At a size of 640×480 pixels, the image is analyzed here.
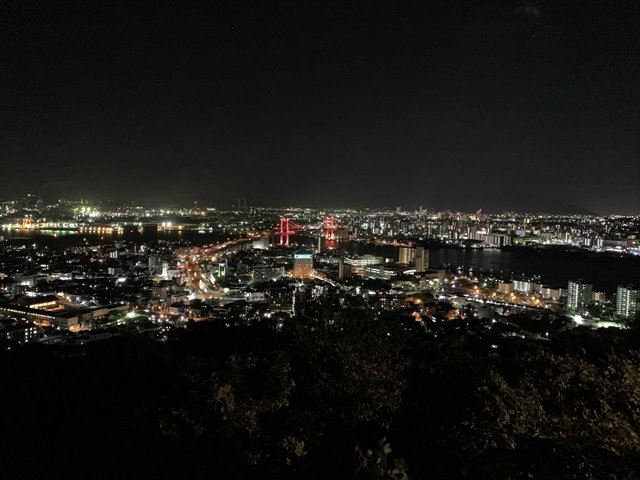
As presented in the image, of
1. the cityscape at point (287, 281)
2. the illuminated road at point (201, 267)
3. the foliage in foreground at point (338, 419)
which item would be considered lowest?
the illuminated road at point (201, 267)

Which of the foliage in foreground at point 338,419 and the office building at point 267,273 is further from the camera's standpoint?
the office building at point 267,273

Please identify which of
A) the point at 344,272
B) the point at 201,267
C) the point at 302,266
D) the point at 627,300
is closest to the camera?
the point at 627,300

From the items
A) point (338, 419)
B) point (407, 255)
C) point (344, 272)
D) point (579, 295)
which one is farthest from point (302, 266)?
point (338, 419)

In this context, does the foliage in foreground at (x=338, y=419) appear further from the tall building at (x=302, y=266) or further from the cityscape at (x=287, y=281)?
the tall building at (x=302, y=266)

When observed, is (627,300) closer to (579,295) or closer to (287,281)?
(579,295)

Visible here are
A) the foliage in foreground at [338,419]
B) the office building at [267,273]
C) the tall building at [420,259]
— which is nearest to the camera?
the foliage in foreground at [338,419]

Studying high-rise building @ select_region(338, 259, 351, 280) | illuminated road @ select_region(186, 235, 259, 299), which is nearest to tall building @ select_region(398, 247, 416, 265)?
high-rise building @ select_region(338, 259, 351, 280)

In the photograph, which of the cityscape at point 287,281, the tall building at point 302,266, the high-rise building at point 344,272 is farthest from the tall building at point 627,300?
the tall building at point 302,266

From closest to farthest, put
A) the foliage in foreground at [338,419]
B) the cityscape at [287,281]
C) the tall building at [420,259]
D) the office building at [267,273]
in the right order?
the foliage in foreground at [338,419] → the cityscape at [287,281] → the office building at [267,273] → the tall building at [420,259]

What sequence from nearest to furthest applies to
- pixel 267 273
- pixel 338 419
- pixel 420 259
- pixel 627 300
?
pixel 338 419 < pixel 627 300 < pixel 267 273 < pixel 420 259

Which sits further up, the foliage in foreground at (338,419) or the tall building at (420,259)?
the foliage in foreground at (338,419)

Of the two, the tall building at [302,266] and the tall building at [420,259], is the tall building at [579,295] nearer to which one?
the tall building at [420,259]
